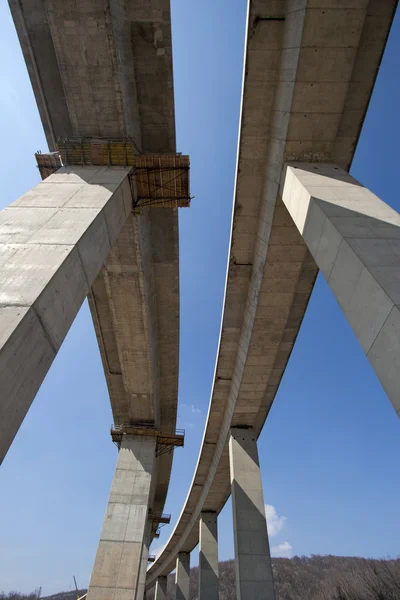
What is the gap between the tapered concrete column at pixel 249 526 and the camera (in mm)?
Answer: 9859

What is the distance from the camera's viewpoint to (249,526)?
1076 cm

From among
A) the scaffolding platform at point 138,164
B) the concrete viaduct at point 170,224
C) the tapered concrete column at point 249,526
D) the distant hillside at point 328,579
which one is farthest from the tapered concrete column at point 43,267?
→ the distant hillside at point 328,579

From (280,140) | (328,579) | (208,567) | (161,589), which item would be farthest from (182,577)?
(328,579)

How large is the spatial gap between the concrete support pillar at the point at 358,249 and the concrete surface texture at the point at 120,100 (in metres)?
5.12

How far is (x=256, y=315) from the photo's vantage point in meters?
9.58

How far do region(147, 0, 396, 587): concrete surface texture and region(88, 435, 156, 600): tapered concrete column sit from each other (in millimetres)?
6227

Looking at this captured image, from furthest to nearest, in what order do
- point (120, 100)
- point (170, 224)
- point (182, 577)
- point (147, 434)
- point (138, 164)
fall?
point (182, 577)
point (147, 434)
point (170, 224)
point (138, 164)
point (120, 100)

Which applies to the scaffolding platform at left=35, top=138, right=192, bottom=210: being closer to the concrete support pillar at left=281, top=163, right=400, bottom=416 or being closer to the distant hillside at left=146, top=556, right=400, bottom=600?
the concrete support pillar at left=281, top=163, right=400, bottom=416

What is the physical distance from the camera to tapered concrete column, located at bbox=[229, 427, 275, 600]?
986 cm

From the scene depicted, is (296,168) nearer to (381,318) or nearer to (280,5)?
(280,5)

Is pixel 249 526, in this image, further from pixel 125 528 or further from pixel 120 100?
pixel 120 100

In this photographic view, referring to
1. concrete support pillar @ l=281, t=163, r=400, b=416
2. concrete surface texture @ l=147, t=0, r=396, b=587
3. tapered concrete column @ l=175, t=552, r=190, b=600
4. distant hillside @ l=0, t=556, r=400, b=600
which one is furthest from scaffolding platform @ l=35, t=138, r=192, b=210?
distant hillside @ l=0, t=556, r=400, b=600

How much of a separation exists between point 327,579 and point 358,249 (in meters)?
110

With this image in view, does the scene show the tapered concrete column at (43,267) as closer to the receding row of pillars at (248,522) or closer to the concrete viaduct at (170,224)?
the concrete viaduct at (170,224)
